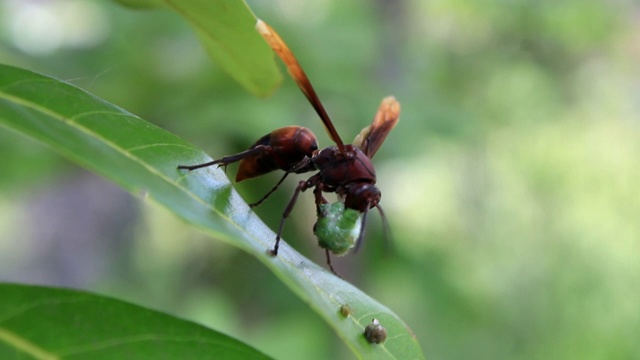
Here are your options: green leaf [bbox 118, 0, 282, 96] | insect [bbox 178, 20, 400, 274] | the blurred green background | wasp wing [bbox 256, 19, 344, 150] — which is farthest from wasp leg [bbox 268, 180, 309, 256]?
the blurred green background

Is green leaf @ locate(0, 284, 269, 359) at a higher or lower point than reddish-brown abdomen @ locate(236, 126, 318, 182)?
higher

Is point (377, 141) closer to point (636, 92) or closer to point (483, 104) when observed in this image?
point (483, 104)

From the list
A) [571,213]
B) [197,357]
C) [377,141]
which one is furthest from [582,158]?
[197,357]

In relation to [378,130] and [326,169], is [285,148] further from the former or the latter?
[378,130]

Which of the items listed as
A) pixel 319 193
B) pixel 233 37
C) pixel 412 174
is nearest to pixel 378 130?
pixel 319 193

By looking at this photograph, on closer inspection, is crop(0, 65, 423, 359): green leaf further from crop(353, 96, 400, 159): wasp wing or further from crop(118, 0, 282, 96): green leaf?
crop(353, 96, 400, 159): wasp wing

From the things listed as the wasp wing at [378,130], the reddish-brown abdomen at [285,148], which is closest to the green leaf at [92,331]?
the reddish-brown abdomen at [285,148]
